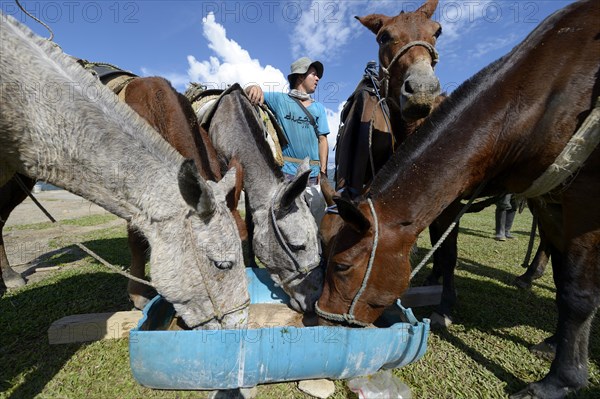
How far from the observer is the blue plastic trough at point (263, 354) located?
81.4 inches

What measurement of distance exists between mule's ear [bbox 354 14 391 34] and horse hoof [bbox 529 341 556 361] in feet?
13.8

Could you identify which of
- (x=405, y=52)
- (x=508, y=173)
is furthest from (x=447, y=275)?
(x=405, y=52)

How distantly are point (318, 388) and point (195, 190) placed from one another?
1964mm

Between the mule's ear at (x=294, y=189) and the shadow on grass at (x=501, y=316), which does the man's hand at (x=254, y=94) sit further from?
the shadow on grass at (x=501, y=316)

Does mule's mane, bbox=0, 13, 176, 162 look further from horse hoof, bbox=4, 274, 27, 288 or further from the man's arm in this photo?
horse hoof, bbox=4, 274, 27, 288

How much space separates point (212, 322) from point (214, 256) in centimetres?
63

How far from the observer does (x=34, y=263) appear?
5.63 meters

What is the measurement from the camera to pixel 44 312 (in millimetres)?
3689

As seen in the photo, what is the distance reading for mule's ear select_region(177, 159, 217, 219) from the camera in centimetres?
191

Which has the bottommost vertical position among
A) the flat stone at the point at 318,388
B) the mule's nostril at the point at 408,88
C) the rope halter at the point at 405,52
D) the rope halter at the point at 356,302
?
the flat stone at the point at 318,388

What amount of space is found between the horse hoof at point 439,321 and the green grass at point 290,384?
0.30 feet

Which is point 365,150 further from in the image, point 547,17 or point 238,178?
point 547,17

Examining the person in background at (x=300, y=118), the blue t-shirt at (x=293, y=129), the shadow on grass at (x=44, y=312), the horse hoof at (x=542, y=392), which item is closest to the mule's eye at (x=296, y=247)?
the person in background at (x=300, y=118)

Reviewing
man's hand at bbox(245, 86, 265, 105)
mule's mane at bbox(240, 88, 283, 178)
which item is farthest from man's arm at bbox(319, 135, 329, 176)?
mule's mane at bbox(240, 88, 283, 178)
